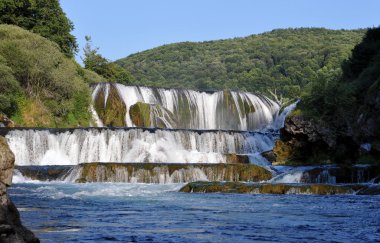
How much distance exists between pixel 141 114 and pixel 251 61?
73763 mm

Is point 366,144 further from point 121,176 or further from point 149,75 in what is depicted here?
point 149,75

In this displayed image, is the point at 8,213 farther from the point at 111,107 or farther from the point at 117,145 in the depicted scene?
the point at 111,107

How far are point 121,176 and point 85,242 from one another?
1971cm

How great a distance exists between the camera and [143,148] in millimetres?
38281

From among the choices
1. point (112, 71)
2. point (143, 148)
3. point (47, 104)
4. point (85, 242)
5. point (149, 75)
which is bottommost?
point (85, 242)

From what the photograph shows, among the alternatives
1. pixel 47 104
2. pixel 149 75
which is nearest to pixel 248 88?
pixel 149 75

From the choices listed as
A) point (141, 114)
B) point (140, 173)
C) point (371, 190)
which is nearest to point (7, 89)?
point (141, 114)

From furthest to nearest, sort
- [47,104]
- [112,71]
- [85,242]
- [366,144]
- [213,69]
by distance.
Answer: [213,69], [112,71], [47,104], [366,144], [85,242]

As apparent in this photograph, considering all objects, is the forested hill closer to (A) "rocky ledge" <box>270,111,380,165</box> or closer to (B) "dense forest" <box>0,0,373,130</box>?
(B) "dense forest" <box>0,0,373,130</box>

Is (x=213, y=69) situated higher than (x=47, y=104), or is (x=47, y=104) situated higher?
(x=213, y=69)

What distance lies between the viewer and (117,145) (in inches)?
1495

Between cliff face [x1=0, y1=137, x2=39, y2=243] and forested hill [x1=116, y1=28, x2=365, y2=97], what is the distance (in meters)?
87.8

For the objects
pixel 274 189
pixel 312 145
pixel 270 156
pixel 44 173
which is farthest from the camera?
pixel 270 156

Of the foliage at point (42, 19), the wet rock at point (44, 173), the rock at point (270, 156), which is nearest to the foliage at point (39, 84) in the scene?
the foliage at point (42, 19)
